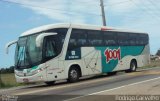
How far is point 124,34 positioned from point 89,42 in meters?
5.40

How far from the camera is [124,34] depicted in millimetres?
30469

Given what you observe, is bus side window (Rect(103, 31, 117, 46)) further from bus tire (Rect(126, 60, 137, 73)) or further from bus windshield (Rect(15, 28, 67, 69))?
bus windshield (Rect(15, 28, 67, 69))

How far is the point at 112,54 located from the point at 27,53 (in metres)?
7.78

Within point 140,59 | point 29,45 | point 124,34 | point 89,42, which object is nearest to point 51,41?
point 29,45

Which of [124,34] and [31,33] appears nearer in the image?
[31,33]

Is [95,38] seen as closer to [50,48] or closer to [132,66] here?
[50,48]

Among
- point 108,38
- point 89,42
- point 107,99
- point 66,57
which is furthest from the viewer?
point 108,38

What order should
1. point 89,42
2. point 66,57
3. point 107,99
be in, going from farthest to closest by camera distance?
point 89,42, point 66,57, point 107,99

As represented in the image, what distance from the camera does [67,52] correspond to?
23.8 meters

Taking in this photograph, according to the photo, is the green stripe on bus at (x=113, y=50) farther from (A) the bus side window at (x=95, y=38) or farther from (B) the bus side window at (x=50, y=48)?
(B) the bus side window at (x=50, y=48)

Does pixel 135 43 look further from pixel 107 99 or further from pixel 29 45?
pixel 107 99

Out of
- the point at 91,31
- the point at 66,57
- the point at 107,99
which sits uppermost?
the point at 91,31

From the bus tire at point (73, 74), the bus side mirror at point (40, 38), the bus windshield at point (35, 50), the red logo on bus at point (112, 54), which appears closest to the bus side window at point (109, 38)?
the red logo on bus at point (112, 54)

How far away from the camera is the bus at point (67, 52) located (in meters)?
22.3
